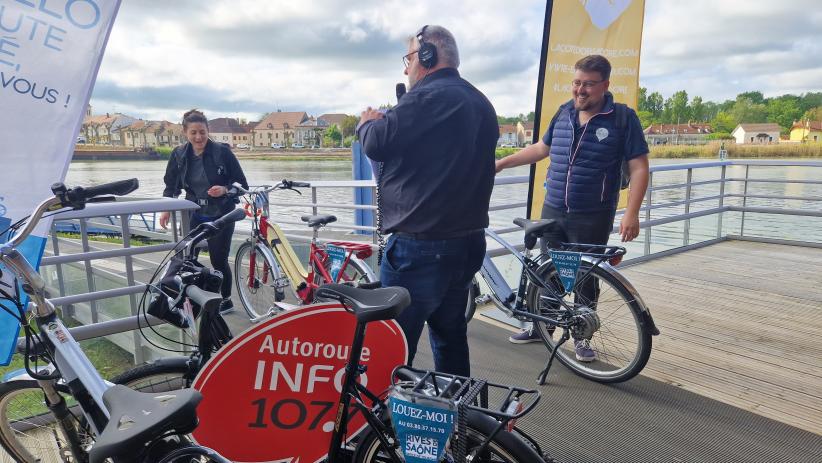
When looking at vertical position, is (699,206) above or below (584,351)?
above

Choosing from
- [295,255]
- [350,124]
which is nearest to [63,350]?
[350,124]

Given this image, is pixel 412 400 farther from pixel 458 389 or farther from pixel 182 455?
pixel 182 455

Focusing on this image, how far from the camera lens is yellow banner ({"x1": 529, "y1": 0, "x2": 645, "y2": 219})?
3453 mm

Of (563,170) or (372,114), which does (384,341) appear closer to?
(372,114)

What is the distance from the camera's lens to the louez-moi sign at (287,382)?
147cm

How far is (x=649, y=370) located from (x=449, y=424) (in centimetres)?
204

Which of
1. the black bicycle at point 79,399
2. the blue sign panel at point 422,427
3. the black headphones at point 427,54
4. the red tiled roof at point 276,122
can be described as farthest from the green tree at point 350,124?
the red tiled roof at point 276,122

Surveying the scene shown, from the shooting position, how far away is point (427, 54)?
182 centimetres

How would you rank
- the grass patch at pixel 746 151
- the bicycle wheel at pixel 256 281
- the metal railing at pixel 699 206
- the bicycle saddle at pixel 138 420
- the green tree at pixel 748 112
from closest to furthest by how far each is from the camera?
the bicycle saddle at pixel 138 420 < the bicycle wheel at pixel 256 281 < the metal railing at pixel 699 206 < the grass patch at pixel 746 151 < the green tree at pixel 748 112

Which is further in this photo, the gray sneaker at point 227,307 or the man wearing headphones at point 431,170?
the gray sneaker at point 227,307

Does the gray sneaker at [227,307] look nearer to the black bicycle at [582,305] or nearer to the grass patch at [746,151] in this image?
the black bicycle at [582,305]

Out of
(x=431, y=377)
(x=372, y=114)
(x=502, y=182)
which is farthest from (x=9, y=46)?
(x=502, y=182)

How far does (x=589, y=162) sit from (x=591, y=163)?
0.04 ft

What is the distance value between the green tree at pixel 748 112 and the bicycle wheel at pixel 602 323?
5841 cm
